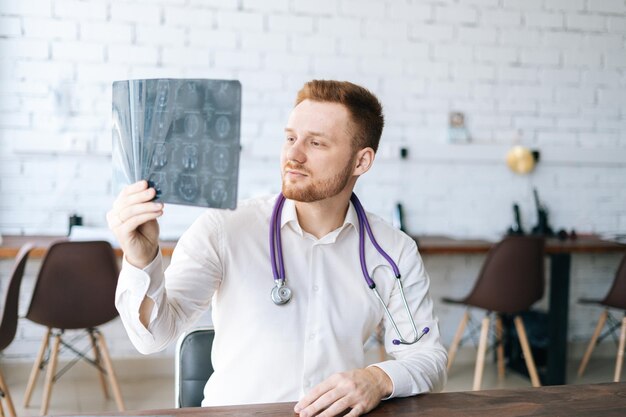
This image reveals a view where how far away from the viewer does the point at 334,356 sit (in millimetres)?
1541

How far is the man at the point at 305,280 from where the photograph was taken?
151 centimetres

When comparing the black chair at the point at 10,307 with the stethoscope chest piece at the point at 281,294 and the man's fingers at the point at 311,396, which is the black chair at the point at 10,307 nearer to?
the stethoscope chest piece at the point at 281,294

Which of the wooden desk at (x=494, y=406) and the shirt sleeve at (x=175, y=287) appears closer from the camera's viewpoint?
the wooden desk at (x=494, y=406)

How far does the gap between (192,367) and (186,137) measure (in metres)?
0.68

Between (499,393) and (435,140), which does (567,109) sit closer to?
(435,140)

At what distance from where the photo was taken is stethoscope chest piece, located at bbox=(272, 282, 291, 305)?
1.52m

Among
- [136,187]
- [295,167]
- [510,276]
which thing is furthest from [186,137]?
[510,276]

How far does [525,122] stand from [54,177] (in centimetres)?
289

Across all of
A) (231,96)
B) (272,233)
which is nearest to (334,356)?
(272,233)

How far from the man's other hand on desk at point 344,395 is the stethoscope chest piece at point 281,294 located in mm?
313

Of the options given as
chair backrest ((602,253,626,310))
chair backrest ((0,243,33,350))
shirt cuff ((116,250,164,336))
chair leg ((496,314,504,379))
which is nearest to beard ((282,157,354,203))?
shirt cuff ((116,250,164,336))

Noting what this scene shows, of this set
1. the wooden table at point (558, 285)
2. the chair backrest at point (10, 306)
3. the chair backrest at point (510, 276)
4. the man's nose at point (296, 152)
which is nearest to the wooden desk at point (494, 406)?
the man's nose at point (296, 152)

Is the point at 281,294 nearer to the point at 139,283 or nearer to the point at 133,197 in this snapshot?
the point at 139,283

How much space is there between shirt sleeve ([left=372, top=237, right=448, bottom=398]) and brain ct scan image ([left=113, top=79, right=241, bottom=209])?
19.2 inches
